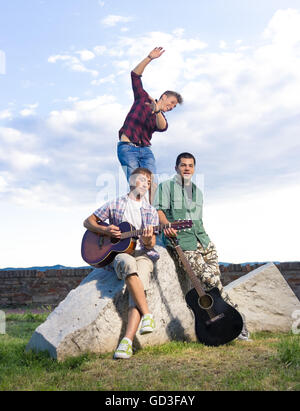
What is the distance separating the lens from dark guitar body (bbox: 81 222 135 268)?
4988 mm

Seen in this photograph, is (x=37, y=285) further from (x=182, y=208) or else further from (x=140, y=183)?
(x=140, y=183)

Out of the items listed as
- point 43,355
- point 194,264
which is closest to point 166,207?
point 194,264

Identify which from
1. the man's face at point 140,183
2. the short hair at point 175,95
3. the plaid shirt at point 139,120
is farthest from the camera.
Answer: the plaid shirt at point 139,120

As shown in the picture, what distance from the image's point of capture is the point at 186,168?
557 centimetres

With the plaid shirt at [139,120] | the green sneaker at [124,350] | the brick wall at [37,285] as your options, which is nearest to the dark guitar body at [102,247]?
the green sneaker at [124,350]

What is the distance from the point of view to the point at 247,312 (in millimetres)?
6102

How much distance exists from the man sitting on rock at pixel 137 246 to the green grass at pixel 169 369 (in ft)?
1.10

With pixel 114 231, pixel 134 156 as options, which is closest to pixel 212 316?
pixel 114 231

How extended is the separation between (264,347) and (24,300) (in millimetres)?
7551

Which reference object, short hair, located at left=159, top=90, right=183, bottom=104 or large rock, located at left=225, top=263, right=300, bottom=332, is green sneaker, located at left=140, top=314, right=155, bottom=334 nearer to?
large rock, located at left=225, top=263, right=300, bottom=332

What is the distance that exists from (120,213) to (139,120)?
2.43m

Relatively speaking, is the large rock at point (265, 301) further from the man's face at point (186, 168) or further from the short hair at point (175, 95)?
the short hair at point (175, 95)

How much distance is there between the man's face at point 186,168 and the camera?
5.57 meters
